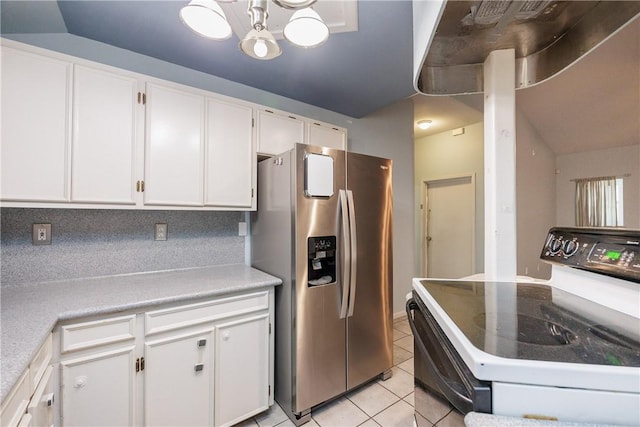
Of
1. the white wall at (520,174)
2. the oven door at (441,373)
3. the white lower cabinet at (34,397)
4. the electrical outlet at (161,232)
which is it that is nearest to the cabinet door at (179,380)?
the white lower cabinet at (34,397)

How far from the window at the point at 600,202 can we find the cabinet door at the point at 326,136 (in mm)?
4198

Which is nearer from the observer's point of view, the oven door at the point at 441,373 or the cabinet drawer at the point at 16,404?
the oven door at the point at 441,373

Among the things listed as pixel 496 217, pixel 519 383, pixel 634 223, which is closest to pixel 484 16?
pixel 496 217

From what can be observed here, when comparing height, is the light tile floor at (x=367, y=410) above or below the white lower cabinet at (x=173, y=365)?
below

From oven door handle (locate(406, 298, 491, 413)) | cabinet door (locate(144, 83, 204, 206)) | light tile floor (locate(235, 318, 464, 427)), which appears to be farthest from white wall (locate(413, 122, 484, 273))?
oven door handle (locate(406, 298, 491, 413))

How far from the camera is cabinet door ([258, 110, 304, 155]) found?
204cm

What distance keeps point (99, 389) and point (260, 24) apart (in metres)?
1.76

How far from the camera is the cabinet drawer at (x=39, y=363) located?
90cm

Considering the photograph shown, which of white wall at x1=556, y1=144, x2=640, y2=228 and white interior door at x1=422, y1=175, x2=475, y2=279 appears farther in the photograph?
white interior door at x1=422, y1=175, x2=475, y2=279

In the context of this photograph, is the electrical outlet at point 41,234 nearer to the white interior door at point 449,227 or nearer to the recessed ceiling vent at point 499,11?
the recessed ceiling vent at point 499,11

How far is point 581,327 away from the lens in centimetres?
64

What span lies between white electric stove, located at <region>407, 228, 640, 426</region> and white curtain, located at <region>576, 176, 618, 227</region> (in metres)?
4.29

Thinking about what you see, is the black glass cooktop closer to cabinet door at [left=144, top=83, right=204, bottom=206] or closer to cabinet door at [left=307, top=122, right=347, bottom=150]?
cabinet door at [left=144, top=83, right=204, bottom=206]

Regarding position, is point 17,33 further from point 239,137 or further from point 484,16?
point 484,16
